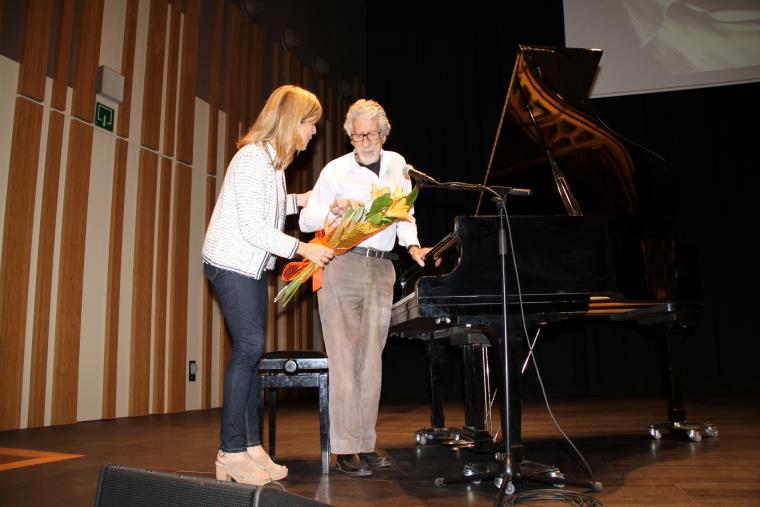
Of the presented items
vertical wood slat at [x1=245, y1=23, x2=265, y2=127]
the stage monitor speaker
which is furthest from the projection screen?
the stage monitor speaker

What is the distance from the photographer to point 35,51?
4227mm

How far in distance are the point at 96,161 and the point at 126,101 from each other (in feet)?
1.99

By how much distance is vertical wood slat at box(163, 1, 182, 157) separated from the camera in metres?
5.35

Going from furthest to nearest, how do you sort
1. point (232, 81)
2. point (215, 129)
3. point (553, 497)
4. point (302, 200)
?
point (232, 81)
point (215, 129)
point (302, 200)
point (553, 497)

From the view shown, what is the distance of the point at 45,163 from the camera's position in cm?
430

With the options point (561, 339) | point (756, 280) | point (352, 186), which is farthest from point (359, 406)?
point (756, 280)

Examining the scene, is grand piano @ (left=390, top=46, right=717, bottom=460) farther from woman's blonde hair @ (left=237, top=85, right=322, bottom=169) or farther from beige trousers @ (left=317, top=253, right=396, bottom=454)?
woman's blonde hair @ (left=237, top=85, right=322, bottom=169)

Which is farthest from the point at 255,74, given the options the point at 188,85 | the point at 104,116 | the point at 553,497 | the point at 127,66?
the point at 553,497

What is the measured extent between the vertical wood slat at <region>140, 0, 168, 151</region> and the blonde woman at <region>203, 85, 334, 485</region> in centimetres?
326

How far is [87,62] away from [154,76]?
2.21 ft

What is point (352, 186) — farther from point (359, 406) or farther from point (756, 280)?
point (756, 280)

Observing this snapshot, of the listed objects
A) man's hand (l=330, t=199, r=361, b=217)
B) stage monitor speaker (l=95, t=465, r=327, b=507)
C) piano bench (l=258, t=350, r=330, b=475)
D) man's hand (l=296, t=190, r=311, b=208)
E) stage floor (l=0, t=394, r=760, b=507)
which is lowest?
stage floor (l=0, t=394, r=760, b=507)

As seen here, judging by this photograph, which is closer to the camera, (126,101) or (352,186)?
(352,186)

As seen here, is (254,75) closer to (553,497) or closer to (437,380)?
(437,380)
